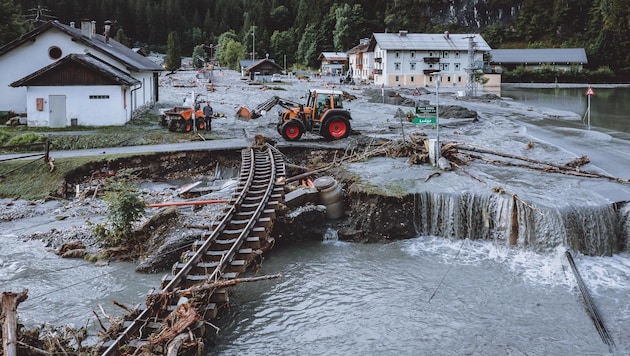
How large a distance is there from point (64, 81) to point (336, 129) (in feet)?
50.3

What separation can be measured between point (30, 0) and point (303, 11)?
78.0 meters

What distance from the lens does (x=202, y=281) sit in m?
11.9

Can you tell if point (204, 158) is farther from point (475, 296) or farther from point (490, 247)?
point (475, 296)

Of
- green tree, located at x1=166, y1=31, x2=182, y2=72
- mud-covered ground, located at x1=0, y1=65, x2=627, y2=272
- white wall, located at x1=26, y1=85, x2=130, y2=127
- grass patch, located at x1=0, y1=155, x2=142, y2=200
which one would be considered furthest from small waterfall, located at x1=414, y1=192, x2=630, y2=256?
green tree, located at x1=166, y1=31, x2=182, y2=72

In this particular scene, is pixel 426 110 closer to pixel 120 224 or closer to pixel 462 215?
pixel 462 215

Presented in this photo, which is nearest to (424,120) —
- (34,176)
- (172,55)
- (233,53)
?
(34,176)

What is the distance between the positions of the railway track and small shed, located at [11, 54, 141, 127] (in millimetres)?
16724

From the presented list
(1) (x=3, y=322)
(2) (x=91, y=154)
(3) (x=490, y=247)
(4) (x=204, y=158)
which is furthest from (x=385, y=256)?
(2) (x=91, y=154)

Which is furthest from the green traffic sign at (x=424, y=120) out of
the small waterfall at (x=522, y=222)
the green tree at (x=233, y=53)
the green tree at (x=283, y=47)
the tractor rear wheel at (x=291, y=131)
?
the green tree at (x=283, y=47)

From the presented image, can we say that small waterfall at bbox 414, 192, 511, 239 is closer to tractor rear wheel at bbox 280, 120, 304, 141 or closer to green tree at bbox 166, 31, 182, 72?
tractor rear wheel at bbox 280, 120, 304, 141

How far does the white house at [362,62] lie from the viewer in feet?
306

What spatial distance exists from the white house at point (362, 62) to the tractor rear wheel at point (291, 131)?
66.4 m

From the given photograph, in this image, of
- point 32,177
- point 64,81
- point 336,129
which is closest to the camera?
point 32,177

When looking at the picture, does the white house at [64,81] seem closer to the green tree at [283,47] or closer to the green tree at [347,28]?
the green tree at [347,28]
